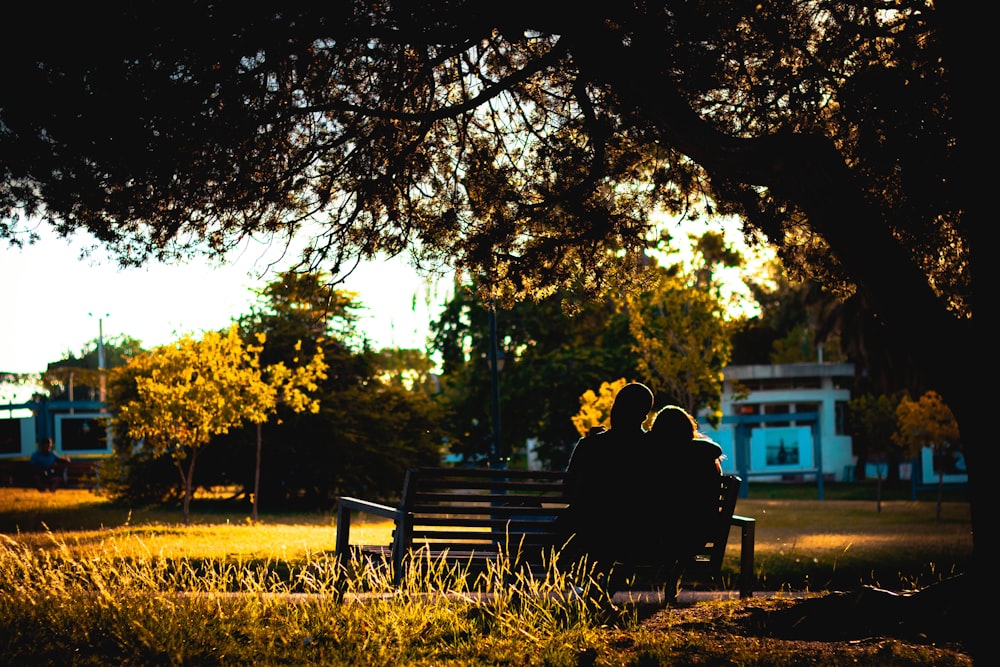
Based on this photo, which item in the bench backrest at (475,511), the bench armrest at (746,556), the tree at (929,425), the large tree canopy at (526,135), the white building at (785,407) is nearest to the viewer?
the large tree canopy at (526,135)

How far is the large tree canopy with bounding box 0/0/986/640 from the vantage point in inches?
234

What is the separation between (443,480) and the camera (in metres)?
8.49

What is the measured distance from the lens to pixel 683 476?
681 centimetres

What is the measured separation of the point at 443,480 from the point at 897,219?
14.1 ft

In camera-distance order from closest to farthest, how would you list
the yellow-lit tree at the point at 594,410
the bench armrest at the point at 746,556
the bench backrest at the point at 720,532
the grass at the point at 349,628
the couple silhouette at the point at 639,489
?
the grass at the point at 349,628 → the couple silhouette at the point at 639,489 → the bench backrest at the point at 720,532 → the bench armrest at the point at 746,556 → the yellow-lit tree at the point at 594,410

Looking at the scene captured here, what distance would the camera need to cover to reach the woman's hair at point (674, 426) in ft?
22.4

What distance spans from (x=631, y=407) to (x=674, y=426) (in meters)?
0.31

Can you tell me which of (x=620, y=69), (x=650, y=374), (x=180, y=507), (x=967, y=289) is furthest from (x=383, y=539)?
(x=650, y=374)

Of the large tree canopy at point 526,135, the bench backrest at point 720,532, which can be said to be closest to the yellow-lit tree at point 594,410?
the large tree canopy at point 526,135

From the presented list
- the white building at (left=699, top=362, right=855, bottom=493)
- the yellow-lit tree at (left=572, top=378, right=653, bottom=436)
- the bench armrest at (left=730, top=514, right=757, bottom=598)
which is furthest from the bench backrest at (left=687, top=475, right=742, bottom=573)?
the white building at (left=699, top=362, right=855, bottom=493)

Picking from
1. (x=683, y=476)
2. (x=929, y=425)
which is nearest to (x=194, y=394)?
(x=683, y=476)

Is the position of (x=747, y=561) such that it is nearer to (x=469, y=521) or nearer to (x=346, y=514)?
(x=469, y=521)

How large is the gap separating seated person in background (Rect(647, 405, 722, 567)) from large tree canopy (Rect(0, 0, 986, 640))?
4.67 feet

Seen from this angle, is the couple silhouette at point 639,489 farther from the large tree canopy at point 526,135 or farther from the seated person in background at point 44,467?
the seated person in background at point 44,467
